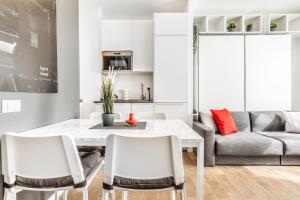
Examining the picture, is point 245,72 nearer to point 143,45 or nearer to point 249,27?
point 249,27

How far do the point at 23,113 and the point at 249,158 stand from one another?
123 inches

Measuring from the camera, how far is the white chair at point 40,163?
1.36 m

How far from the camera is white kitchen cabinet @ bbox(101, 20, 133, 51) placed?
15.8 ft

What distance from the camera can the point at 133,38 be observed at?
191 inches

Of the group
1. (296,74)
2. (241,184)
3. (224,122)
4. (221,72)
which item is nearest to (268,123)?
(224,122)

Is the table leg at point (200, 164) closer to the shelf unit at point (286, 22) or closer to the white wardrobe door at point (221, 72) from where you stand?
the white wardrobe door at point (221, 72)

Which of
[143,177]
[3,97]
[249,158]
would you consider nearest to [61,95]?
[3,97]

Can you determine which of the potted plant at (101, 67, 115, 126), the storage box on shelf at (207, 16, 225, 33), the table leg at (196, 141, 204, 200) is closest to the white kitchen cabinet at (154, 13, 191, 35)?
the storage box on shelf at (207, 16, 225, 33)

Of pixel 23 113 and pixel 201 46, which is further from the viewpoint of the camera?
pixel 201 46

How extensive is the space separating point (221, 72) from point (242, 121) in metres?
1.05

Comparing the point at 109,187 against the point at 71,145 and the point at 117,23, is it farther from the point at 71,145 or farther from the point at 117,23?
the point at 117,23

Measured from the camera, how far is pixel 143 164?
139 cm

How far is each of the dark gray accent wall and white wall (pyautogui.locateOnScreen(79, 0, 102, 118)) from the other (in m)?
1.66

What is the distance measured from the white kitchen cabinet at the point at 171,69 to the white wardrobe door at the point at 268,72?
1269mm
